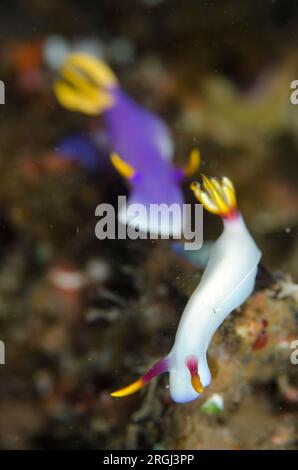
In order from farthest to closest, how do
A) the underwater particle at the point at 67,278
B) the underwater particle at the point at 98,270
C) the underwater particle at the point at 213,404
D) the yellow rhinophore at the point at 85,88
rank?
the yellow rhinophore at the point at 85,88
the underwater particle at the point at 67,278
the underwater particle at the point at 98,270
the underwater particle at the point at 213,404

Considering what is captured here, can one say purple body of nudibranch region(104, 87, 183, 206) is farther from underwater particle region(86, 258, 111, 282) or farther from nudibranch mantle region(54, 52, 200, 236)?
underwater particle region(86, 258, 111, 282)

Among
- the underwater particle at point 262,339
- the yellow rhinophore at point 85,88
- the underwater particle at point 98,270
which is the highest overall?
the yellow rhinophore at point 85,88

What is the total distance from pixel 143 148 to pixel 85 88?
46cm

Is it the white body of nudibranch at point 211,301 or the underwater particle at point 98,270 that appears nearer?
the white body of nudibranch at point 211,301

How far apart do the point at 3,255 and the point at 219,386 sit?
124 cm

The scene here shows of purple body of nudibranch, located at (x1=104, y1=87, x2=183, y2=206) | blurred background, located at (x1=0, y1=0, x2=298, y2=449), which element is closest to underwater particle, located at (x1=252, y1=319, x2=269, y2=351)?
blurred background, located at (x1=0, y1=0, x2=298, y2=449)

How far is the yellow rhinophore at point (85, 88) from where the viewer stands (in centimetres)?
204

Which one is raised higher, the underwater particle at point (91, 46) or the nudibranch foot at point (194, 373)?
the underwater particle at point (91, 46)

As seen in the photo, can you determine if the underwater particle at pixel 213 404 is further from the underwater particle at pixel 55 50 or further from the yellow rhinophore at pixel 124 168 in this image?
the underwater particle at pixel 55 50

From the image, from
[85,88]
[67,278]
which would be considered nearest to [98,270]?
[67,278]

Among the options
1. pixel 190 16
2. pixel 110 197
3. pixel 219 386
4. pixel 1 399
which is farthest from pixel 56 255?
pixel 190 16

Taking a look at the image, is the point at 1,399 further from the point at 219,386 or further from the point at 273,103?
the point at 273,103

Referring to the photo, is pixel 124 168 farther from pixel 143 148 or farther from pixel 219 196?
pixel 219 196

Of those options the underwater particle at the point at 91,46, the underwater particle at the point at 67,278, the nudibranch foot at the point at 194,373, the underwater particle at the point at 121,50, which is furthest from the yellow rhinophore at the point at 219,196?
the underwater particle at the point at 91,46
